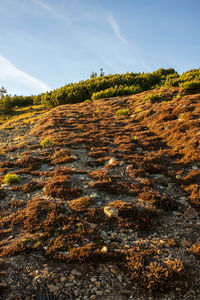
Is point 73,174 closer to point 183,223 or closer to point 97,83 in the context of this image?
point 183,223

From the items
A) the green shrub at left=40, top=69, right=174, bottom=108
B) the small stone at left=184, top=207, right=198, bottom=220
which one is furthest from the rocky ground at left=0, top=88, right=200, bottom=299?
the green shrub at left=40, top=69, right=174, bottom=108

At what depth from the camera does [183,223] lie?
7332mm

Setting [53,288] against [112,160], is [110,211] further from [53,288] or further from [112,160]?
[112,160]

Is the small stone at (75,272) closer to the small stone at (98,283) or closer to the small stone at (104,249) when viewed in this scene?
the small stone at (98,283)

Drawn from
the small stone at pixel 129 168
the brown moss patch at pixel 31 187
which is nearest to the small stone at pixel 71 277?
the brown moss patch at pixel 31 187

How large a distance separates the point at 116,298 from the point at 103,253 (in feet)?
4.11

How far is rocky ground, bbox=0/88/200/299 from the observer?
16.4 feet

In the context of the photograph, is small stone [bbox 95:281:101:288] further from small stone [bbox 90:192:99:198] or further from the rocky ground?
small stone [bbox 90:192:99:198]

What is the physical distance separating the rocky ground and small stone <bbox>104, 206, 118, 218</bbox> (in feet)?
0.12

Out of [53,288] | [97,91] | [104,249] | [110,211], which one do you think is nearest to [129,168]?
[110,211]

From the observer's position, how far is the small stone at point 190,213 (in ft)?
24.9

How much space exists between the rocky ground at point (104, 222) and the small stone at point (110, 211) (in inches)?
1.5

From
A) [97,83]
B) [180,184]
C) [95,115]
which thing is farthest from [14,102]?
[180,184]

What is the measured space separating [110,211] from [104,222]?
1.64 feet
